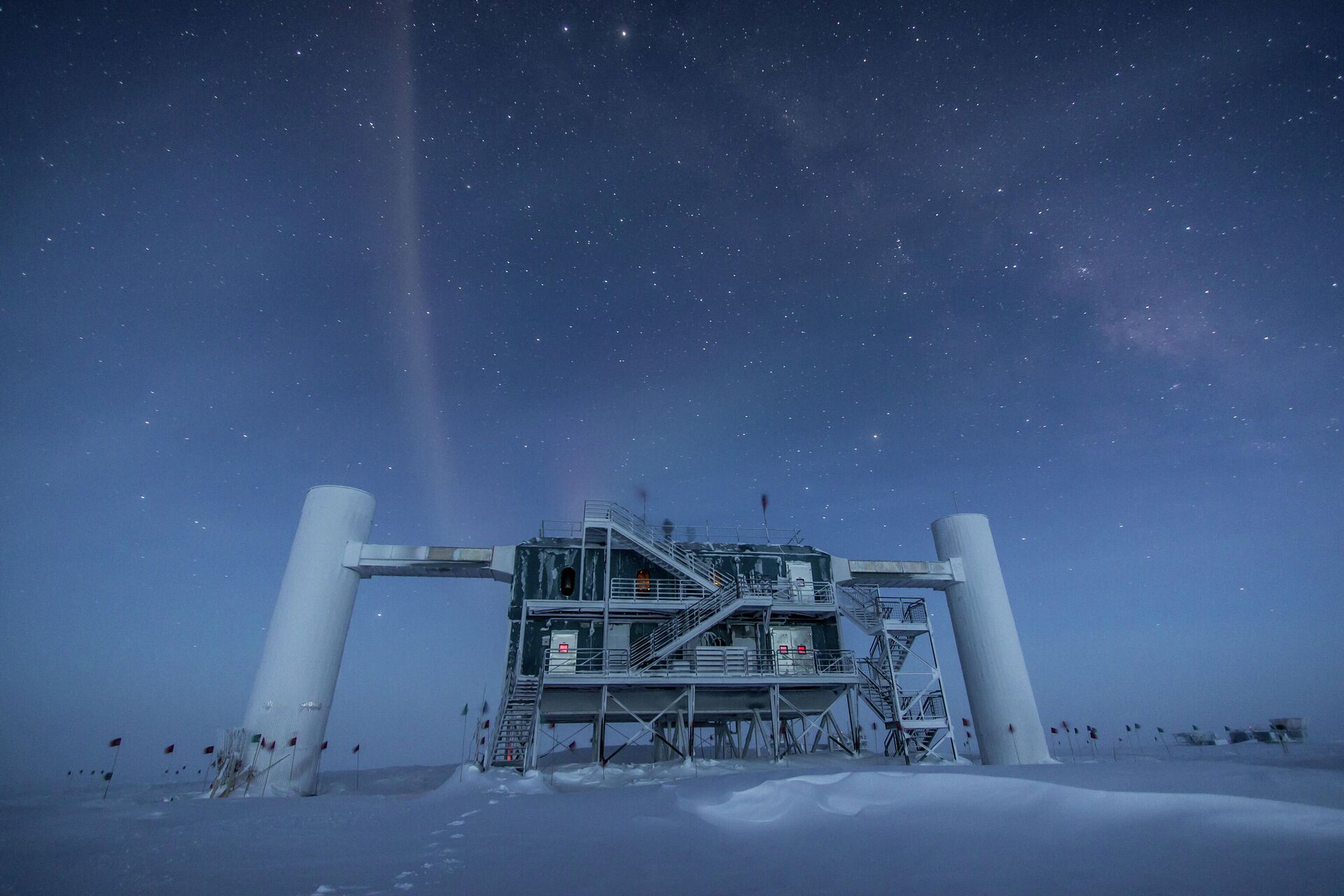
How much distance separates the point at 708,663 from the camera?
88.8 ft

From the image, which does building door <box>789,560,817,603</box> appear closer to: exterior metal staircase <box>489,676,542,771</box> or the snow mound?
exterior metal staircase <box>489,676,542,771</box>

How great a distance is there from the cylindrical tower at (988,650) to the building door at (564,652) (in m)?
19.9

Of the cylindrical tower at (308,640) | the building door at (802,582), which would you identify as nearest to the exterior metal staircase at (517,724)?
the cylindrical tower at (308,640)

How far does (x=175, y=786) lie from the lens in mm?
26562

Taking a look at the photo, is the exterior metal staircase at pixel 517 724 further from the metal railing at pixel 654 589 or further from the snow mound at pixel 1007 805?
the snow mound at pixel 1007 805

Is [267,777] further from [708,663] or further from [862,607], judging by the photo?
[862,607]

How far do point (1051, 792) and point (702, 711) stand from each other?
22.6 metres

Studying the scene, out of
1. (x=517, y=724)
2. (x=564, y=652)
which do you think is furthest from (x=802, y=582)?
(x=517, y=724)

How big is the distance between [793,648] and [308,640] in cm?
2265

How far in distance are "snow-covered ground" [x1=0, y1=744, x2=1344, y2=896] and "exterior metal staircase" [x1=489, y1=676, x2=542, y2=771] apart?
492 inches

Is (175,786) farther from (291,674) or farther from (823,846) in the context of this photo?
(823,846)

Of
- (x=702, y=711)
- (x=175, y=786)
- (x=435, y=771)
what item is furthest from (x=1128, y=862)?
(x=435, y=771)

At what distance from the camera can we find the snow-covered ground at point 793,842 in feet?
15.9

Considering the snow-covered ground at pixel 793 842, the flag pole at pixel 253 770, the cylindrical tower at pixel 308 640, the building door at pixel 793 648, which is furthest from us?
the building door at pixel 793 648
